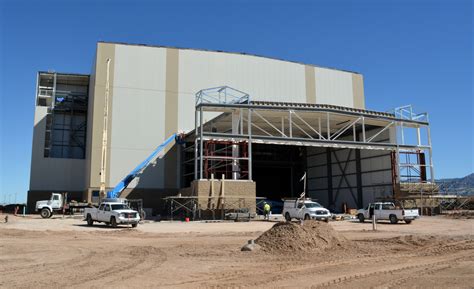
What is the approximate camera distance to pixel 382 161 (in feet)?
159

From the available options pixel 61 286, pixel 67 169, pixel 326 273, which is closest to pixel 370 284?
pixel 326 273

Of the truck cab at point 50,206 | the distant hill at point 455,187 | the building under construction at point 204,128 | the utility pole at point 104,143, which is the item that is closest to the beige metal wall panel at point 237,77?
the building under construction at point 204,128

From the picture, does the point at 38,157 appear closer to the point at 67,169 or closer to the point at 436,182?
the point at 67,169

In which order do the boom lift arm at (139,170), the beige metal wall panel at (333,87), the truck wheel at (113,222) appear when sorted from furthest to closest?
1. the beige metal wall panel at (333,87)
2. the boom lift arm at (139,170)
3. the truck wheel at (113,222)

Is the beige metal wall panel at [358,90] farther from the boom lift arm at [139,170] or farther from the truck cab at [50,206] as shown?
the truck cab at [50,206]

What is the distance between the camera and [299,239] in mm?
16219

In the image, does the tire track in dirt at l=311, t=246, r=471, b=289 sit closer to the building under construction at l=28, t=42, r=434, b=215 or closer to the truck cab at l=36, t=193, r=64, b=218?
the building under construction at l=28, t=42, r=434, b=215

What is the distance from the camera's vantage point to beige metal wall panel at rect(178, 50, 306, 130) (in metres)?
51.9

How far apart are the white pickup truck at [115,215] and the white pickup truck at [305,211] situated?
12036 millimetres

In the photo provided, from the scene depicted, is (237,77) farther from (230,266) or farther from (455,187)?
(230,266)

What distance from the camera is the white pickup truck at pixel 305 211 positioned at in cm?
3238

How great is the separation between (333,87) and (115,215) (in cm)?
4039

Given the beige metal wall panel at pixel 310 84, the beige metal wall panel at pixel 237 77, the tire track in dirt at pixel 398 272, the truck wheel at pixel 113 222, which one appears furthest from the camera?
the beige metal wall panel at pixel 310 84

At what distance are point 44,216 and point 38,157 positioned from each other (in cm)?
1528
